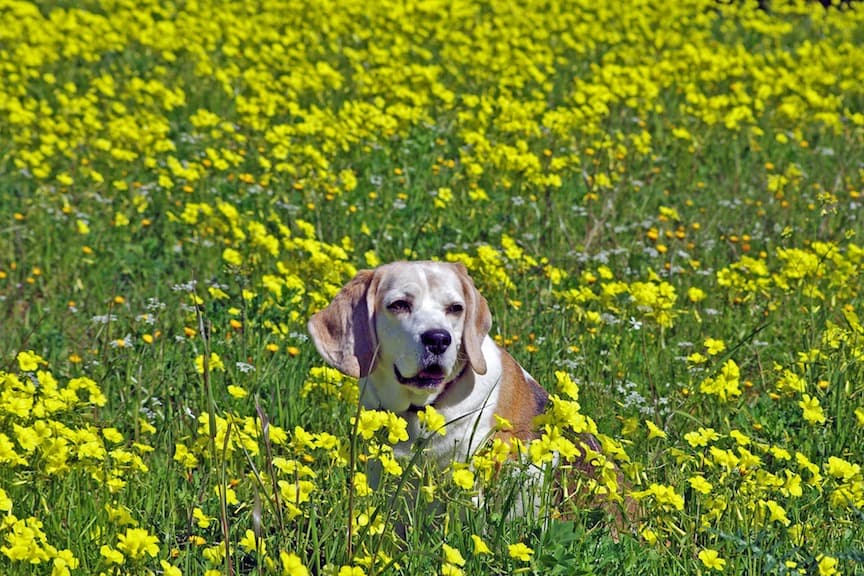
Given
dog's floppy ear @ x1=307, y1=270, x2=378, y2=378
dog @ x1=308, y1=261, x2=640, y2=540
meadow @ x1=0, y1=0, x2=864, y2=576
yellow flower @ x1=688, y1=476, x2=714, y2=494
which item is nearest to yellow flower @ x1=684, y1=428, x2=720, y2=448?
meadow @ x1=0, y1=0, x2=864, y2=576

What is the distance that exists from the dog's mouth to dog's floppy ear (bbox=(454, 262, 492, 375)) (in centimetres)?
10

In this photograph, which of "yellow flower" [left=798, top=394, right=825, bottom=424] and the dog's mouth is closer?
"yellow flower" [left=798, top=394, right=825, bottom=424]

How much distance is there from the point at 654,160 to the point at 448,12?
157 inches

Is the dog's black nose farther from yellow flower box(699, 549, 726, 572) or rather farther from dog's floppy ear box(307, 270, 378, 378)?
yellow flower box(699, 549, 726, 572)

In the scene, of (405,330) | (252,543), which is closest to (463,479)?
(252,543)

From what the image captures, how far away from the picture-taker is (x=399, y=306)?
4602 millimetres

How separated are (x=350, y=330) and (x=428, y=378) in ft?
1.14

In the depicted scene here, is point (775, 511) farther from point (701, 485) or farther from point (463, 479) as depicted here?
point (463, 479)

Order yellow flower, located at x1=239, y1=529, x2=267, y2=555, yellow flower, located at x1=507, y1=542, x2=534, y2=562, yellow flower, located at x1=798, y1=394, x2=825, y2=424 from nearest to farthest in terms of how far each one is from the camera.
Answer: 1. yellow flower, located at x1=239, y1=529, x2=267, y2=555
2. yellow flower, located at x1=507, y1=542, x2=534, y2=562
3. yellow flower, located at x1=798, y1=394, x2=825, y2=424

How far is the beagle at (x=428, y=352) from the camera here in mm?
4488

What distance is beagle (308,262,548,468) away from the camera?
14.7 feet

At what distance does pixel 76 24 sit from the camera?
1040cm

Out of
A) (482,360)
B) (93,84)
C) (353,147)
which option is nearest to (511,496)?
(482,360)

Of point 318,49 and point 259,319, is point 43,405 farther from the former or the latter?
point 318,49
